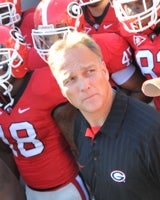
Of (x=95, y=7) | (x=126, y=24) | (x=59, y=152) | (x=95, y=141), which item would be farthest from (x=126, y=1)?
(x=95, y=141)

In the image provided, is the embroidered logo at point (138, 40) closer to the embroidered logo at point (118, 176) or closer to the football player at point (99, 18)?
the football player at point (99, 18)

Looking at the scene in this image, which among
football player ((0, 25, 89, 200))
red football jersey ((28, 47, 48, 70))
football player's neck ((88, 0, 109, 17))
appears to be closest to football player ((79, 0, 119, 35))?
football player's neck ((88, 0, 109, 17))

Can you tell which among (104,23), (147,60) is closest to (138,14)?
(147,60)

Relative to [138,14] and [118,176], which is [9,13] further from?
[118,176]

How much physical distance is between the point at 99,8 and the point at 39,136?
31.3 inches

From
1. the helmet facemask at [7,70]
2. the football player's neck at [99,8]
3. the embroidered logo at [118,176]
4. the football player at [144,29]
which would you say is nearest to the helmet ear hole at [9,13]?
the football player's neck at [99,8]

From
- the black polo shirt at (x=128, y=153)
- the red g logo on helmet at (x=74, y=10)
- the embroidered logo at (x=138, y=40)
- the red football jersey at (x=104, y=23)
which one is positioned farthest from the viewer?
the red football jersey at (x=104, y=23)

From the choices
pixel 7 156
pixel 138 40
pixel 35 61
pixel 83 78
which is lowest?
pixel 7 156

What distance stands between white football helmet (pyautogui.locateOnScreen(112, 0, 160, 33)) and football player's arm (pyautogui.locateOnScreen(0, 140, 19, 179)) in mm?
721

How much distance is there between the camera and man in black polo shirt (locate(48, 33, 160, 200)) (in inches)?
48.0

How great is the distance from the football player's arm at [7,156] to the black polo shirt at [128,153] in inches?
30.9

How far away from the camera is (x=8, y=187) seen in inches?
67.6

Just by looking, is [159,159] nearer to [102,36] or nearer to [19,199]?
[19,199]

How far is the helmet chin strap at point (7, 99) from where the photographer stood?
6.11ft
